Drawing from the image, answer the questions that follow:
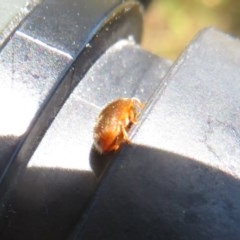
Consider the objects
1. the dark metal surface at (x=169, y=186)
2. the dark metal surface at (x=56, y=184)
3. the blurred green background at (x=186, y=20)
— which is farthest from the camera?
the blurred green background at (x=186, y=20)

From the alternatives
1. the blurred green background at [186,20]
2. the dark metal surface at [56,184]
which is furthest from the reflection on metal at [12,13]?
the blurred green background at [186,20]

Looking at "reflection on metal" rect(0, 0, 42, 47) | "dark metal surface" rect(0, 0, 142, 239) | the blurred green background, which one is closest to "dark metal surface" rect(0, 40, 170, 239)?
"dark metal surface" rect(0, 0, 142, 239)

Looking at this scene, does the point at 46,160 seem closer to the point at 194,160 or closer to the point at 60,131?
the point at 60,131

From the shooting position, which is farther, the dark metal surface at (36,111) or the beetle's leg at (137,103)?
the beetle's leg at (137,103)

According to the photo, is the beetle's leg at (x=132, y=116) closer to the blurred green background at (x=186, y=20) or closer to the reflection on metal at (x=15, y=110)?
the reflection on metal at (x=15, y=110)

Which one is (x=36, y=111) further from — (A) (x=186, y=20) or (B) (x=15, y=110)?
(A) (x=186, y=20)

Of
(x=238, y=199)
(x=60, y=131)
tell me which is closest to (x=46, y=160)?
(x=60, y=131)

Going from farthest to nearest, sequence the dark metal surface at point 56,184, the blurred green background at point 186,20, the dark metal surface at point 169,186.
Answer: the blurred green background at point 186,20, the dark metal surface at point 56,184, the dark metal surface at point 169,186
